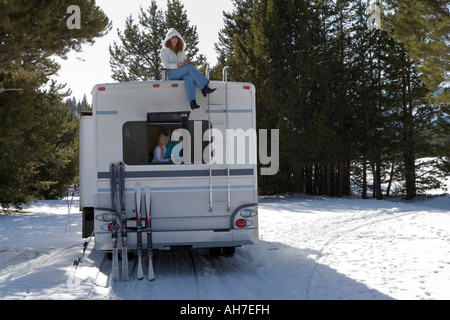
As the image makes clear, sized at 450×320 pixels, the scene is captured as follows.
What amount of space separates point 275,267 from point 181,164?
233 cm

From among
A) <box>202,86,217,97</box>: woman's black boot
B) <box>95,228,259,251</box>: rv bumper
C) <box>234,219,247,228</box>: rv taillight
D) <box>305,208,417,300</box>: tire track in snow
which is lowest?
<box>305,208,417,300</box>: tire track in snow

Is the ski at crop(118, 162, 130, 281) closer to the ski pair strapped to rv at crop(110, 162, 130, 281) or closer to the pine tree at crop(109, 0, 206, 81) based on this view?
the ski pair strapped to rv at crop(110, 162, 130, 281)

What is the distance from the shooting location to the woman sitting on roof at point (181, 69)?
22.3ft

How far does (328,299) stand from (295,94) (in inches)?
677

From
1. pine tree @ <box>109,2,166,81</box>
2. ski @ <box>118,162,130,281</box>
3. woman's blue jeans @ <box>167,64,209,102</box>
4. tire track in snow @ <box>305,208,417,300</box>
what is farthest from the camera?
pine tree @ <box>109,2,166,81</box>

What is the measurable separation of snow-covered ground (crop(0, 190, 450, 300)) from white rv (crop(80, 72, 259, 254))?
71 cm

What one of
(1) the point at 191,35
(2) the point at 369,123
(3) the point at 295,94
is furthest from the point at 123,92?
(1) the point at 191,35

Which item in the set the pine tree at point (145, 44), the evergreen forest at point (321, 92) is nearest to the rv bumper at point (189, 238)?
the evergreen forest at point (321, 92)

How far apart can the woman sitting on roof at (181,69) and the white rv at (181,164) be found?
0.60 ft

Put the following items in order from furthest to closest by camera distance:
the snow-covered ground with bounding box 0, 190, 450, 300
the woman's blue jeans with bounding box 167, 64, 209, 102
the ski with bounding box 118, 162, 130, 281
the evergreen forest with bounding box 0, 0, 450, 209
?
the evergreen forest with bounding box 0, 0, 450, 209
the woman's blue jeans with bounding box 167, 64, 209, 102
the ski with bounding box 118, 162, 130, 281
the snow-covered ground with bounding box 0, 190, 450, 300

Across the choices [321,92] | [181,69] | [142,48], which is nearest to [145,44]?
[142,48]

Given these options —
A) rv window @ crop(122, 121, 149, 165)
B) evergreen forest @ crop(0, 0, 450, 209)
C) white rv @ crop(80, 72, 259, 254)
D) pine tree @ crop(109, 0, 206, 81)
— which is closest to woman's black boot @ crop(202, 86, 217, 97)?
white rv @ crop(80, 72, 259, 254)

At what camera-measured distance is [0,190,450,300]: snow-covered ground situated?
588 centimetres
